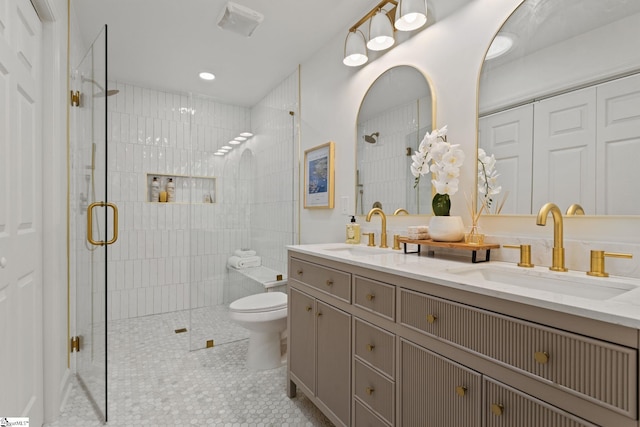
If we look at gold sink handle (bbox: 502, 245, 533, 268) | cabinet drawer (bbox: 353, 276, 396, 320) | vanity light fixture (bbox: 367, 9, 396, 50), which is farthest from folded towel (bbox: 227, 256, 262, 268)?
gold sink handle (bbox: 502, 245, 533, 268)

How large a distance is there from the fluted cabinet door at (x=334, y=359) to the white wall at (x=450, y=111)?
720 millimetres

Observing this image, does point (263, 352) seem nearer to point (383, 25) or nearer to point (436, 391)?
point (436, 391)

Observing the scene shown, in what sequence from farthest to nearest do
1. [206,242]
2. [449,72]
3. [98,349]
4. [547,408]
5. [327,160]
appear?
[206,242], [327,160], [98,349], [449,72], [547,408]

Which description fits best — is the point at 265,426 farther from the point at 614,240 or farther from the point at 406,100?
the point at 406,100

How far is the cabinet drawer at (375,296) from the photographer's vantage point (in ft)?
3.94

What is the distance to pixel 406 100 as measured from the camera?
1859 mm

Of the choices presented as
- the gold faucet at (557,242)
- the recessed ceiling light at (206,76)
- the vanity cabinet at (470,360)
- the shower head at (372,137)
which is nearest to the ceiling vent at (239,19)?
the recessed ceiling light at (206,76)

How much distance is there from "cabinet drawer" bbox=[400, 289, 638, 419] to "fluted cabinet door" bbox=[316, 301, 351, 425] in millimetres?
498

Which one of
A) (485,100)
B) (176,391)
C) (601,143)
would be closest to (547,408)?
(601,143)

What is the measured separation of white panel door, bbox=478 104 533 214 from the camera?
1287mm

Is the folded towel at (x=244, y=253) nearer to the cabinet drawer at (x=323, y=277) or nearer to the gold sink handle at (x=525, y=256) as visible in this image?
the cabinet drawer at (x=323, y=277)

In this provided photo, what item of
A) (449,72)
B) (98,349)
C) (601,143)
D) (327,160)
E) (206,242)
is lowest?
(98,349)

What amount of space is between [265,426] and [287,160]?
2.14 metres

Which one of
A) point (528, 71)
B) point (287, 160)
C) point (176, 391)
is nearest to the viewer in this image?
point (528, 71)
